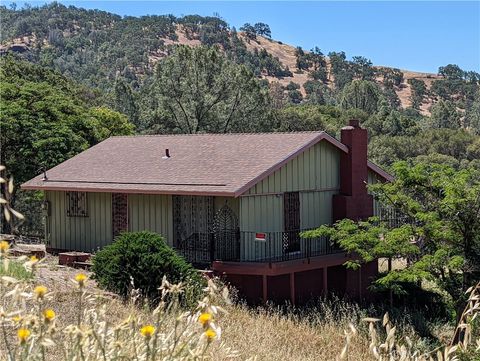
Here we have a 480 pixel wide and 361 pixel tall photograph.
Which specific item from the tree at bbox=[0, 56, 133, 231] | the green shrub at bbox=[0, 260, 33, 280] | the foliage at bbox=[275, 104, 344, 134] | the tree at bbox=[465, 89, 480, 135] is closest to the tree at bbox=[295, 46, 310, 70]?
the tree at bbox=[465, 89, 480, 135]

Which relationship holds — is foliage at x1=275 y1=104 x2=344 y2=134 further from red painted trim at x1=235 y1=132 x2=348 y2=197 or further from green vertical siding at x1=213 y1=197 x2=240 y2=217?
green vertical siding at x1=213 y1=197 x2=240 y2=217

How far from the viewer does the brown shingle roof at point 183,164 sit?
2028cm

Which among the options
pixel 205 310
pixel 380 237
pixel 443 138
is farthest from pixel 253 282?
pixel 443 138

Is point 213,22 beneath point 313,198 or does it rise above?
above

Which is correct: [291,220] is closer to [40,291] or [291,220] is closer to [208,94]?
[40,291]

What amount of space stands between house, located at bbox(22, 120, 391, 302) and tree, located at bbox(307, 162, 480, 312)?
1855mm

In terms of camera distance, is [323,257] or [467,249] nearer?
[467,249]

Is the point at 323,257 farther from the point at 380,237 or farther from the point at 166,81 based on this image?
the point at 166,81

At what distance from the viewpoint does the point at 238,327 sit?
14234 mm

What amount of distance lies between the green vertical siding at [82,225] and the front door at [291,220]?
5627 mm

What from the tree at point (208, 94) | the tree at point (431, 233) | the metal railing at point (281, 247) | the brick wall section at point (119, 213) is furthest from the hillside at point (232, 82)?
the tree at point (431, 233)

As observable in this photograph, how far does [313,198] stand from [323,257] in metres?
2.13

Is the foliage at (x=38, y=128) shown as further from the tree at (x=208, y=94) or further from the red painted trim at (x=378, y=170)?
the red painted trim at (x=378, y=170)

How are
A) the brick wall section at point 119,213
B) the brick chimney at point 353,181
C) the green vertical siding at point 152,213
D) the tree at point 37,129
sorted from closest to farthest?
the green vertical siding at point 152,213
the brick chimney at point 353,181
the brick wall section at point 119,213
the tree at point 37,129
